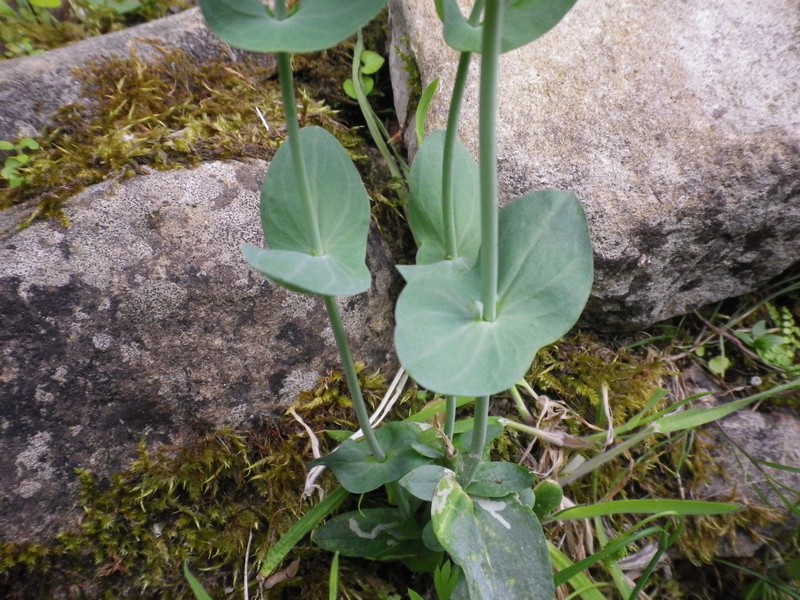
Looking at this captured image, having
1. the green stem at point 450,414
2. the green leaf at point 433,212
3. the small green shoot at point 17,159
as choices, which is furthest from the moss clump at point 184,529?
the small green shoot at point 17,159

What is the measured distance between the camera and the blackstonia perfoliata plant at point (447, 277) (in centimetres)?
57

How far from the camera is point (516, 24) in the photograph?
65cm

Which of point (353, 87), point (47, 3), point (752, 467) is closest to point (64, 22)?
point (47, 3)

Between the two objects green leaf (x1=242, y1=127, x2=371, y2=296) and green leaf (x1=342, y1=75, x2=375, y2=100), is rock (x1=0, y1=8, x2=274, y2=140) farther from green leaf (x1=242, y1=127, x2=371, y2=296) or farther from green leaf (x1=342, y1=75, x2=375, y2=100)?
green leaf (x1=242, y1=127, x2=371, y2=296)

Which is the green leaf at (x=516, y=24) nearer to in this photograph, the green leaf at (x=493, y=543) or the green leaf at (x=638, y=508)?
the green leaf at (x=493, y=543)

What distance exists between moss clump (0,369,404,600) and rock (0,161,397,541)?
0.04 metres

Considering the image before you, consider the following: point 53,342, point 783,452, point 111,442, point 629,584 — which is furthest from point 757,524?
point 53,342

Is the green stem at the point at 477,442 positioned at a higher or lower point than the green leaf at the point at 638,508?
higher

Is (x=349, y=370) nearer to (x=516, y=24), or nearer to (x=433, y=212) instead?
(x=433, y=212)

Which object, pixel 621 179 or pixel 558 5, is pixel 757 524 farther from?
pixel 558 5

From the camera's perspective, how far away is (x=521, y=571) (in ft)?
2.51

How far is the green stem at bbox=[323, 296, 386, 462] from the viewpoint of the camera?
717 millimetres

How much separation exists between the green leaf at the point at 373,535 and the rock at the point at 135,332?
10.7 inches

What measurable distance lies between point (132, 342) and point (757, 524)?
132cm
